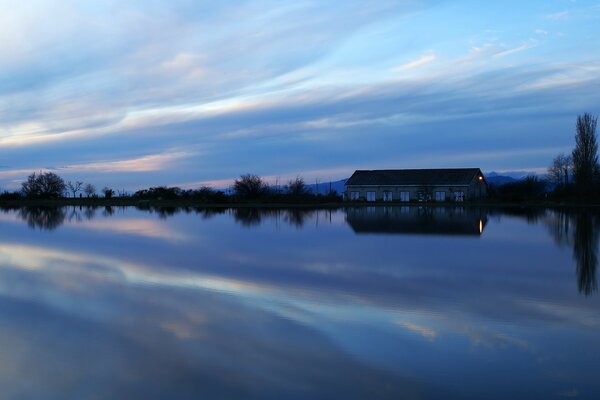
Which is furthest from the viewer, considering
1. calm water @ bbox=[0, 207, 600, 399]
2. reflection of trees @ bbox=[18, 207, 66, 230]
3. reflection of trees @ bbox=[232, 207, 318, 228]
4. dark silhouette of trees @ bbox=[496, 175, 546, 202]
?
dark silhouette of trees @ bbox=[496, 175, 546, 202]

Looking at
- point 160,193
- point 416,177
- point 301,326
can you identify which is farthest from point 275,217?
point 160,193

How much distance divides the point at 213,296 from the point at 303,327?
213 cm

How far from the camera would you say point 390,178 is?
5247 cm

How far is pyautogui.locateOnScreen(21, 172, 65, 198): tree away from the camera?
72125 mm

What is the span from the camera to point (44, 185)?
73.8m

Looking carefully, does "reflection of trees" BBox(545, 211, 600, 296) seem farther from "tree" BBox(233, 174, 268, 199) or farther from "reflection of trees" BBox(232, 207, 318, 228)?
"tree" BBox(233, 174, 268, 199)

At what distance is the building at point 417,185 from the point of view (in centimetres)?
4966

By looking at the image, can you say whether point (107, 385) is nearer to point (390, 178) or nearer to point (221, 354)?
point (221, 354)

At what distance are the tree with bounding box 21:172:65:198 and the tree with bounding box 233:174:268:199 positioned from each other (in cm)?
2788

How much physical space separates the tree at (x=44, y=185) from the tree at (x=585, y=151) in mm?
58541

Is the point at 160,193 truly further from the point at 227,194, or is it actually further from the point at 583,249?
the point at 583,249

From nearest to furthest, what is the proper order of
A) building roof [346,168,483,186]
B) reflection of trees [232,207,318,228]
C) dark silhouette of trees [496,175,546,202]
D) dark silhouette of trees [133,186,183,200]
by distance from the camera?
reflection of trees [232,207,318,228], dark silhouette of trees [496,175,546,202], building roof [346,168,483,186], dark silhouette of trees [133,186,183,200]

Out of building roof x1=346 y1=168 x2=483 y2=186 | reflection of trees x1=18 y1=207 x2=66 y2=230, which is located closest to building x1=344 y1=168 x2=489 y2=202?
building roof x1=346 y1=168 x2=483 y2=186

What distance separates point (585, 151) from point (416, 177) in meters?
14.2
